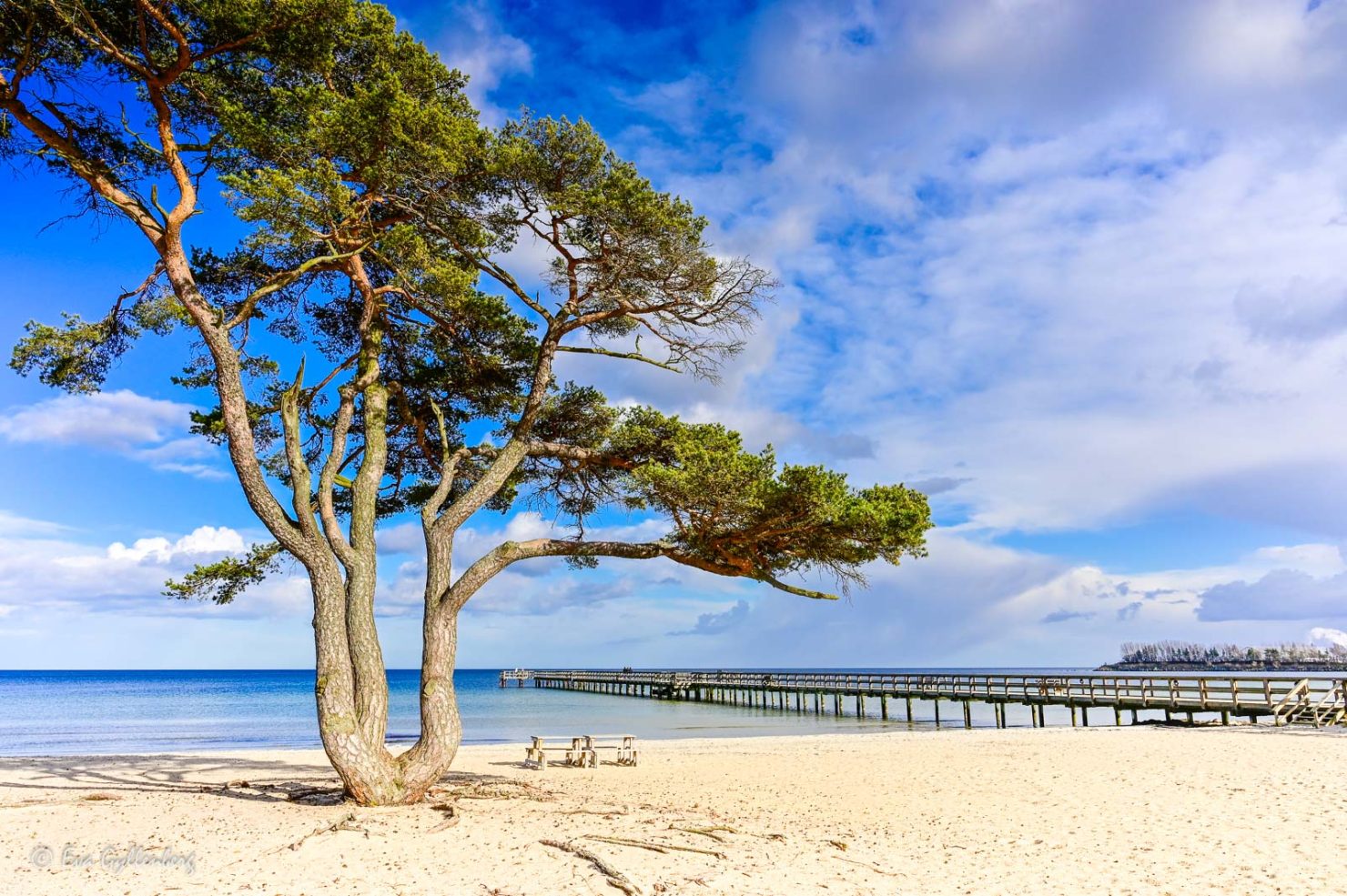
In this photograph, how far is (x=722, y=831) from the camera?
312 inches

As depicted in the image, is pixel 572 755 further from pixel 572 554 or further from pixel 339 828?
pixel 339 828

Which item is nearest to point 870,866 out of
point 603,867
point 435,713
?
point 603,867

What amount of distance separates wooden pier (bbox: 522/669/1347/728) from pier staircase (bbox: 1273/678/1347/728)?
0.07 ft

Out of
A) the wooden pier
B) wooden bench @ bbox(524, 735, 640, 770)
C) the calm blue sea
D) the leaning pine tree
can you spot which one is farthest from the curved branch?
the calm blue sea

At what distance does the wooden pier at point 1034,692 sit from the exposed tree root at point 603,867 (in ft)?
64.6

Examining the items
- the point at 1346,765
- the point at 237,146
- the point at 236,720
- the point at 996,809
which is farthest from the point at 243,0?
the point at 236,720

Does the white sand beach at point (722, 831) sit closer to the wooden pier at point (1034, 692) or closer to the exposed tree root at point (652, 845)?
the exposed tree root at point (652, 845)

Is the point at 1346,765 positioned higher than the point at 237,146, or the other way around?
the point at 237,146

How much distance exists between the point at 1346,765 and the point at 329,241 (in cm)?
1619

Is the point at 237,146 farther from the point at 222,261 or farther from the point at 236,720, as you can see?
the point at 236,720

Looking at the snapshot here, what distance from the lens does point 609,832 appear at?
7.67 meters

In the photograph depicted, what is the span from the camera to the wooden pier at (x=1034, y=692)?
806 inches

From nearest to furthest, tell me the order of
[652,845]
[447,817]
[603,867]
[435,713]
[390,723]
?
1. [603,867]
2. [652,845]
3. [447,817]
4. [435,713]
5. [390,723]

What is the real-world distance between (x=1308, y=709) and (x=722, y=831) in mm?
20072
